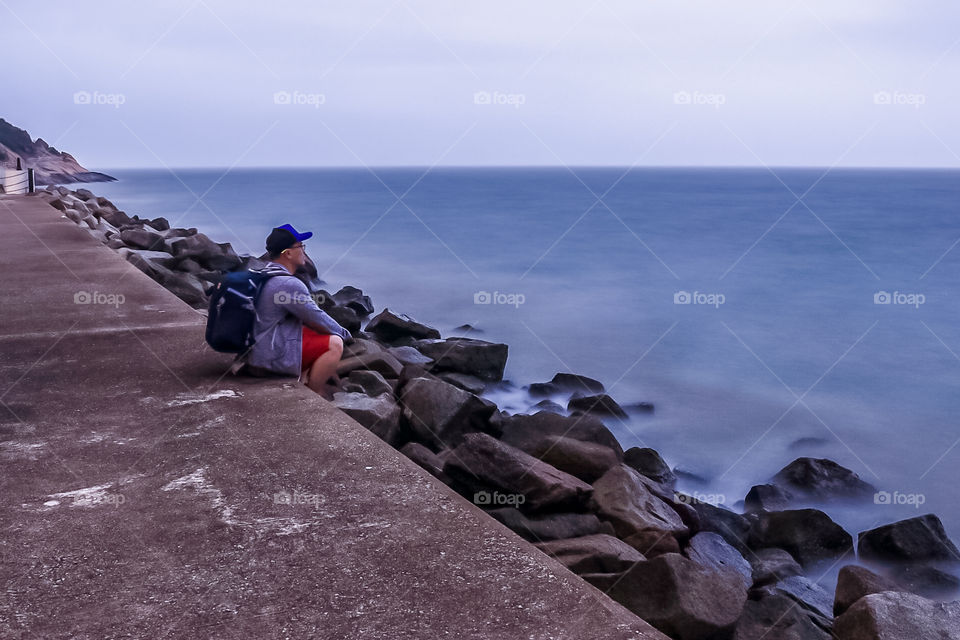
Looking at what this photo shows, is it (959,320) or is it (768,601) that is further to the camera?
(959,320)

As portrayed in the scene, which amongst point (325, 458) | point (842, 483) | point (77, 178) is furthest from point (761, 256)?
point (77, 178)

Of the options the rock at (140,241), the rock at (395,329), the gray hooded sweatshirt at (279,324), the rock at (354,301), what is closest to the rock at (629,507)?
the gray hooded sweatshirt at (279,324)

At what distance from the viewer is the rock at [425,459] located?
368cm

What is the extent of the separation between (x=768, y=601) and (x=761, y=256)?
15.4 m

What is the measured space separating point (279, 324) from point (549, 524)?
143 centimetres

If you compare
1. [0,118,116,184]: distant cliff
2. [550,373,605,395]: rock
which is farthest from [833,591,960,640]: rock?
[0,118,116,184]: distant cliff

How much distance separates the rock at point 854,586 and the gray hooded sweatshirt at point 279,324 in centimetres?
241

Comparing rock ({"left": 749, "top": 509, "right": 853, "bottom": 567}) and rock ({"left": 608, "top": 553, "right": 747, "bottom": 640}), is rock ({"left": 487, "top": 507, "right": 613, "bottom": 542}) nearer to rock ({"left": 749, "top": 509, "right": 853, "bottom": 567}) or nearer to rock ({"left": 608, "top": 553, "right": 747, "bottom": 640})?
rock ({"left": 608, "top": 553, "right": 747, "bottom": 640})

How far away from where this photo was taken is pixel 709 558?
3.83 m

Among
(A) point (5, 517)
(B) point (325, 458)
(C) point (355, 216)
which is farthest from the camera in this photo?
(C) point (355, 216)

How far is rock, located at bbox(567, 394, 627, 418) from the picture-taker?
6.88 metres

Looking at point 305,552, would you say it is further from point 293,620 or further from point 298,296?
point 298,296

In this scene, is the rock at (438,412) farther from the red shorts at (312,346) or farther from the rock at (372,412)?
the red shorts at (312,346)

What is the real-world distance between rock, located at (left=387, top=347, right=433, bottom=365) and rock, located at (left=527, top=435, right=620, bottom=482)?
8.46 ft
